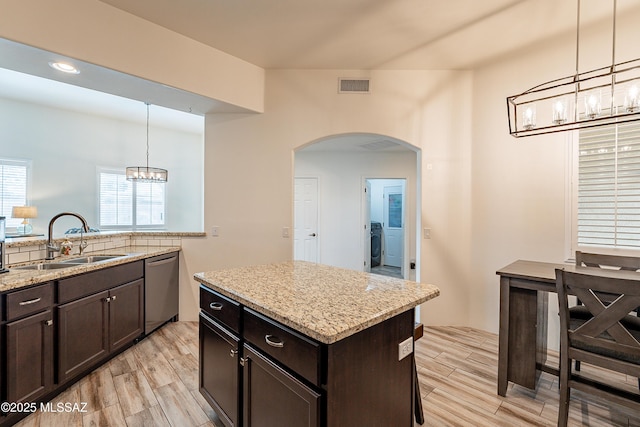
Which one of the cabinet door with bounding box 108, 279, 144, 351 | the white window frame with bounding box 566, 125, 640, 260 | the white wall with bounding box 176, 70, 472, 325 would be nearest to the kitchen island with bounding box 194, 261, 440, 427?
the cabinet door with bounding box 108, 279, 144, 351

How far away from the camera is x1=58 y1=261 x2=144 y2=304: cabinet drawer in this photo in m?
2.14

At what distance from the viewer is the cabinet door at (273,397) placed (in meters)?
1.13

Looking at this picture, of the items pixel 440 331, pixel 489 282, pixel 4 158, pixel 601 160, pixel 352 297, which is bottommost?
pixel 440 331

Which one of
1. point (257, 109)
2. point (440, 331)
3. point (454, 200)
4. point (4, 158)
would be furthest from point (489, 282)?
point (4, 158)

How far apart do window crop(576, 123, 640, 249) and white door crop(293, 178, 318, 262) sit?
398cm

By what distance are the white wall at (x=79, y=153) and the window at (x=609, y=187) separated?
7002 millimetres

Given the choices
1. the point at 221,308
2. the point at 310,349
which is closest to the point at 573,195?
the point at 310,349

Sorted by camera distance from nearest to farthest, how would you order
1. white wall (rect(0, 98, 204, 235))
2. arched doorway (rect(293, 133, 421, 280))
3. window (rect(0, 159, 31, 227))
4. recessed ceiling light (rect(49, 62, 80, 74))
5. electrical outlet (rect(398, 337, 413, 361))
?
electrical outlet (rect(398, 337, 413, 361))
recessed ceiling light (rect(49, 62, 80, 74))
window (rect(0, 159, 31, 227))
white wall (rect(0, 98, 204, 235))
arched doorway (rect(293, 133, 421, 280))

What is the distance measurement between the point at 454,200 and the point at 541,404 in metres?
1.99

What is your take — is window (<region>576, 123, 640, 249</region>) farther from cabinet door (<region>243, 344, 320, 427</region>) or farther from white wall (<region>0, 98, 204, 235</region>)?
white wall (<region>0, 98, 204, 235</region>)

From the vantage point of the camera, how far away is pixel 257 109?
3.39m

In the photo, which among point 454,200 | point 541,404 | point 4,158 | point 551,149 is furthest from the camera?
point 4,158

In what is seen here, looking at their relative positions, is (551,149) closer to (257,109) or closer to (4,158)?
(257,109)

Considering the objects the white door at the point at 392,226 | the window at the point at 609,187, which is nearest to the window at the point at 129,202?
the white door at the point at 392,226
